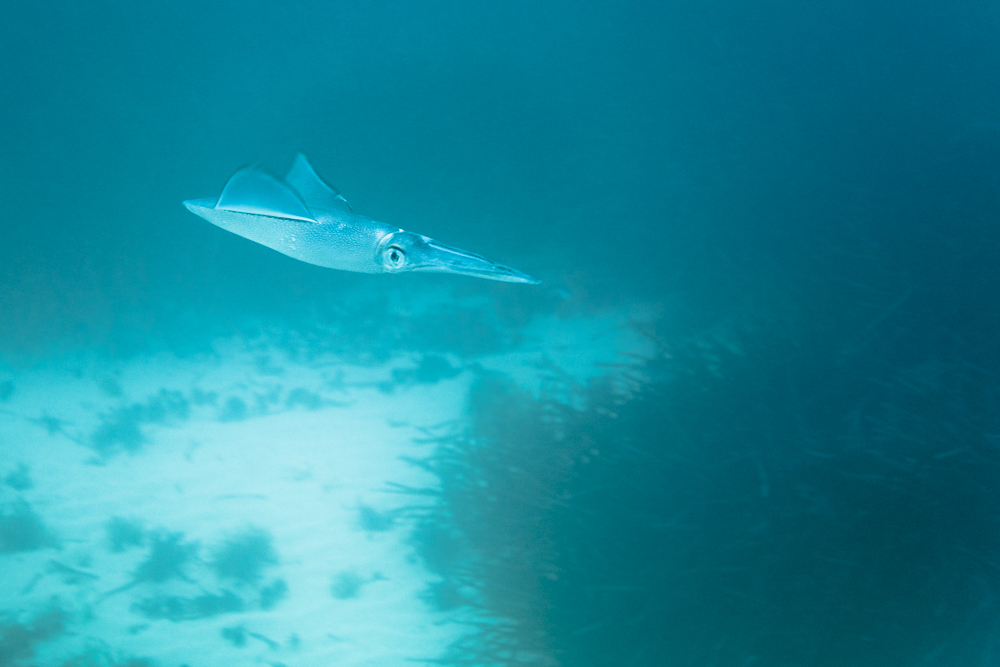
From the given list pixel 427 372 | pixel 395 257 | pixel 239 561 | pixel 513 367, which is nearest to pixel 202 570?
pixel 239 561

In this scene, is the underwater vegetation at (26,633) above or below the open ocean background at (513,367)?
below

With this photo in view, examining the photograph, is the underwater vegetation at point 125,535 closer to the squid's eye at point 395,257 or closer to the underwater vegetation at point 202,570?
the underwater vegetation at point 202,570

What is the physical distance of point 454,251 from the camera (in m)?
0.43

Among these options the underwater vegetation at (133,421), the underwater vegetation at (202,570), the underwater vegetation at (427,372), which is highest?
the underwater vegetation at (427,372)

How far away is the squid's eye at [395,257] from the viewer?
0.42m

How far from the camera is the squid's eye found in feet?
1.38

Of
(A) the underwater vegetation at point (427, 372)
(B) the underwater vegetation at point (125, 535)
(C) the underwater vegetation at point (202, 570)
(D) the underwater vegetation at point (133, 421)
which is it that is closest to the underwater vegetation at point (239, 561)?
(C) the underwater vegetation at point (202, 570)

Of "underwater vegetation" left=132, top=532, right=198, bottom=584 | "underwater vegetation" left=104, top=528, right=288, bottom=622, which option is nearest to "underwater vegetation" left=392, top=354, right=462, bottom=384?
"underwater vegetation" left=104, top=528, right=288, bottom=622

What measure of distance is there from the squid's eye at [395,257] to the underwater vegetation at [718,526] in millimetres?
558

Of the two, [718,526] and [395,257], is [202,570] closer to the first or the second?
[395,257]

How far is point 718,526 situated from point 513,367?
0.53 m

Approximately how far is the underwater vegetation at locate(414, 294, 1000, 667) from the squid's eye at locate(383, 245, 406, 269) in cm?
56

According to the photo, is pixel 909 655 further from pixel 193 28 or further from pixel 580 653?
pixel 193 28

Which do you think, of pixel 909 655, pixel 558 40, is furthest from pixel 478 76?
pixel 909 655
